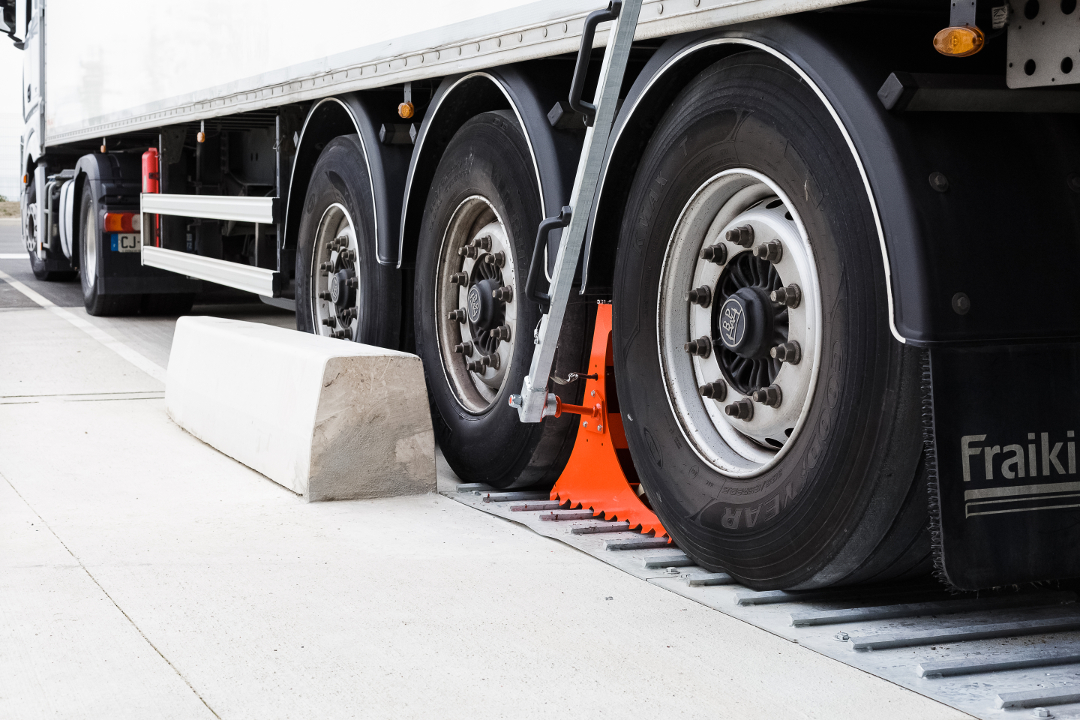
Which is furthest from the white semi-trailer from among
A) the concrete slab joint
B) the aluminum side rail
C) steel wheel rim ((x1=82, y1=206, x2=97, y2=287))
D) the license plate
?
→ steel wheel rim ((x1=82, y1=206, x2=97, y2=287))

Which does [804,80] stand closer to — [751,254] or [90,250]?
[751,254]

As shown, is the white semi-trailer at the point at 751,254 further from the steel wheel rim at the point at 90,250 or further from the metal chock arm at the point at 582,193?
the steel wheel rim at the point at 90,250

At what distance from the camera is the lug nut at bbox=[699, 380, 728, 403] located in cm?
363

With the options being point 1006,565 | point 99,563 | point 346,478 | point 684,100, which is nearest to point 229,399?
point 346,478

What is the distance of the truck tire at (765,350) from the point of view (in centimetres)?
299

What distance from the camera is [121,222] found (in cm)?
1084

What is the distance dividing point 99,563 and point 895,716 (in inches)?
90.8

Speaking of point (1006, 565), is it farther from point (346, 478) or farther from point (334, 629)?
point (346, 478)

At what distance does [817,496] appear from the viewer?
312 centimetres

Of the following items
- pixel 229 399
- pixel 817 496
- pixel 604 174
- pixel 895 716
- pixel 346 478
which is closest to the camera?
pixel 895 716

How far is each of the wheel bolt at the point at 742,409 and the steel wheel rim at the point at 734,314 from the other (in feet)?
0.04

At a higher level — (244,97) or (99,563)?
(244,97)

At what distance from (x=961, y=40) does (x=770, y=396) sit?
1076 millimetres

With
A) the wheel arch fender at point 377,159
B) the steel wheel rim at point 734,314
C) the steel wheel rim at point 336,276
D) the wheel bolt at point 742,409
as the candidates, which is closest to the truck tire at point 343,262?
the steel wheel rim at point 336,276
